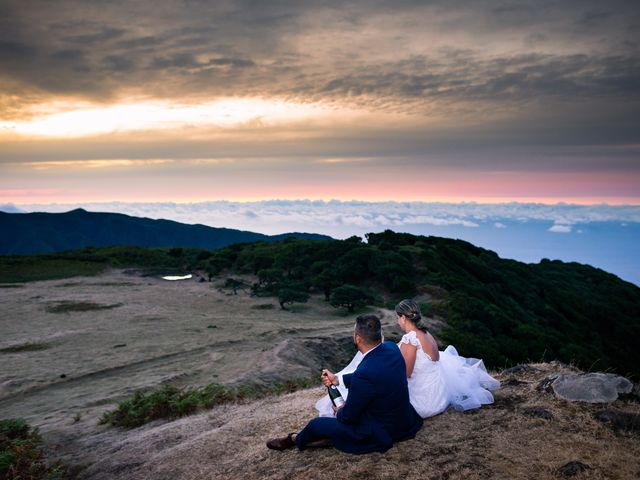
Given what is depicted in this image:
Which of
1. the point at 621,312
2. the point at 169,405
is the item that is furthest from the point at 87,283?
the point at 621,312

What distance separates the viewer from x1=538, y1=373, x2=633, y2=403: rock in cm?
754

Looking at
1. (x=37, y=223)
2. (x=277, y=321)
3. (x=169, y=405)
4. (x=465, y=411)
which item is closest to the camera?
(x=465, y=411)

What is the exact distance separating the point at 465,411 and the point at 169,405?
7.04 m

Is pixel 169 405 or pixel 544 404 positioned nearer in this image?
pixel 544 404

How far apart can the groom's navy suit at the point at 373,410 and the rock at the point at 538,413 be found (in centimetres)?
223

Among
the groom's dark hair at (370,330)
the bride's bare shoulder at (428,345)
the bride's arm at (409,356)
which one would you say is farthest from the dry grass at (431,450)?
the groom's dark hair at (370,330)

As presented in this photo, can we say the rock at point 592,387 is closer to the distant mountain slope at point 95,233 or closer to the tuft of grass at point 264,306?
the tuft of grass at point 264,306

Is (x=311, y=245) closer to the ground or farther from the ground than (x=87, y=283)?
farther from the ground

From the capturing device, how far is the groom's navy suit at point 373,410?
6070 mm

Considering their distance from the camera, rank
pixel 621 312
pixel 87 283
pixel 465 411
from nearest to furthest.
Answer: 1. pixel 465 411
2. pixel 87 283
3. pixel 621 312

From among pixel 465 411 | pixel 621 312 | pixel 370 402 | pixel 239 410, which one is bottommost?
pixel 621 312

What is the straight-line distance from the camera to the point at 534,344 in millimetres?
25797

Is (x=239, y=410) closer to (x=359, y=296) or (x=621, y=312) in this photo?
(x=359, y=296)

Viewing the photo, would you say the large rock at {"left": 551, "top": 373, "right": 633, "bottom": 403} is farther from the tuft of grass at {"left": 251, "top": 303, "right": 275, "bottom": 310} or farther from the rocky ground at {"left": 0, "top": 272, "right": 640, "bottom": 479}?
the tuft of grass at {"left": 251, "top": 303, "right": 275, "bottom": 310}
